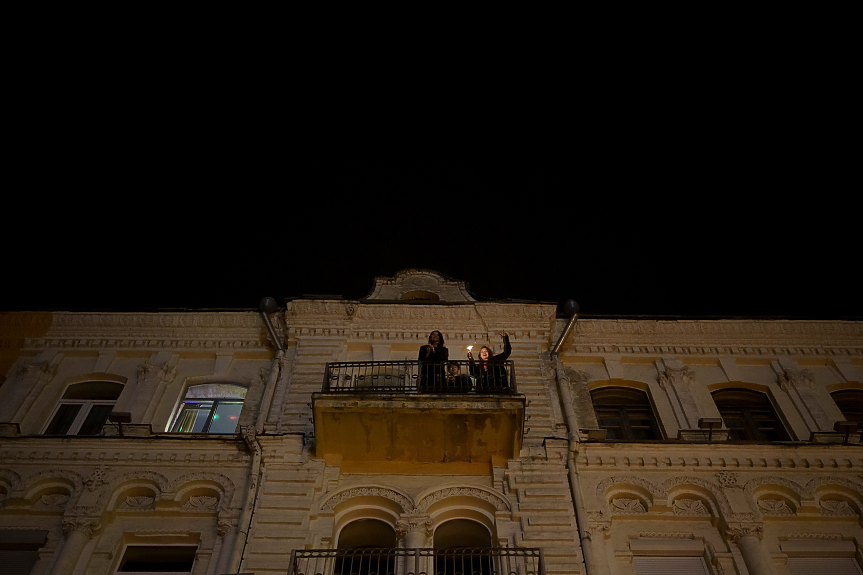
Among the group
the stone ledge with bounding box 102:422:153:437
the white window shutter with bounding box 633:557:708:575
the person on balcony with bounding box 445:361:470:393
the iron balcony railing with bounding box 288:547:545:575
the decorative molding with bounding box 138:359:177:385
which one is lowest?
the iron balcony railing with bounding box 288:547:545:575

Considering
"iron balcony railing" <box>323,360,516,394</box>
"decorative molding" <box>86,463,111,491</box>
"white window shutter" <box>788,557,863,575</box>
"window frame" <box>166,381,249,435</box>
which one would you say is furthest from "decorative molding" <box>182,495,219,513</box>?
"white window shutter" <box>788,557,863,575</box>

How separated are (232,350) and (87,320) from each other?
3.39m

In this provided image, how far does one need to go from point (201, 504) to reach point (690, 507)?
8.05 meters

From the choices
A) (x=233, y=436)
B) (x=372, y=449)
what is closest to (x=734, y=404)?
(x=372, y=449)

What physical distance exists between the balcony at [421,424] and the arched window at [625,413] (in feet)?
9.05

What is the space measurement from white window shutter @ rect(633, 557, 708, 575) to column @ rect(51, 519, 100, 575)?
839 centimetres

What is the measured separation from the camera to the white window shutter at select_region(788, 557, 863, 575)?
11352 mm

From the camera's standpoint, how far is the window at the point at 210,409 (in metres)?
14.3

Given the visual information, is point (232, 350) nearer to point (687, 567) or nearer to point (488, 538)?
point (488, 538)

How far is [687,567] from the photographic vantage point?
11.4 m

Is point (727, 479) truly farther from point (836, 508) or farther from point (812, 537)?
point (836, 508)

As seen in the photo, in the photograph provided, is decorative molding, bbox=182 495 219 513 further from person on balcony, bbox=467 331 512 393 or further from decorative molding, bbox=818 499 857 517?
decorative molding, bbox=818 499 857 517

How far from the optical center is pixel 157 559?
38.0 feet

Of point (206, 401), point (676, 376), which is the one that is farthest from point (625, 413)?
point (206, 401)
